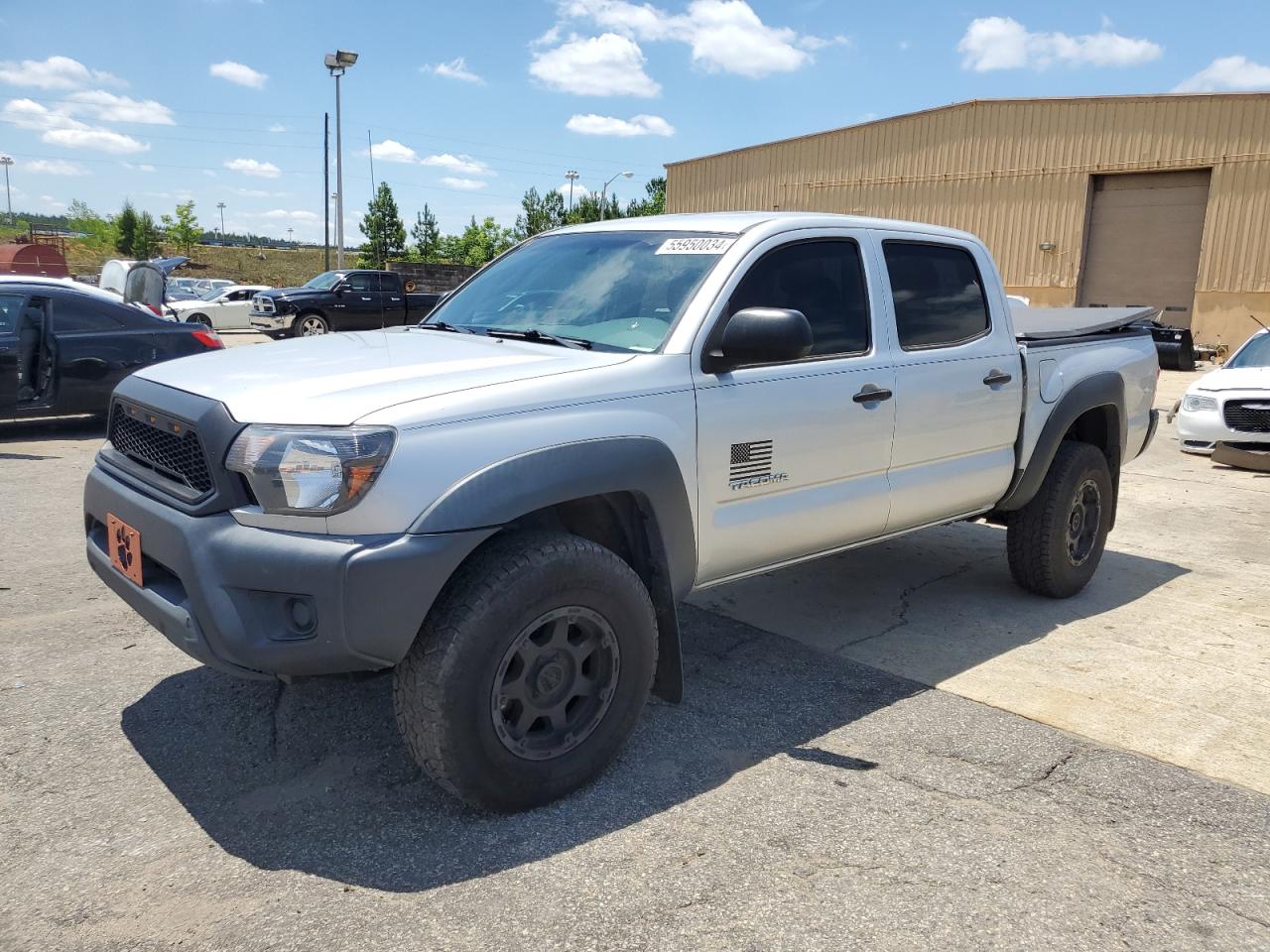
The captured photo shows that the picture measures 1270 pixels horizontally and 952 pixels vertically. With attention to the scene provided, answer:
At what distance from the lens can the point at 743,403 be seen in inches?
138

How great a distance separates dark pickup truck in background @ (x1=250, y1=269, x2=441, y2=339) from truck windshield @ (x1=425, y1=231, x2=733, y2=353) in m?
16.3

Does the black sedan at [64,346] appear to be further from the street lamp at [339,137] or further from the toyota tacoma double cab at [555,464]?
the street lamp at [339,137]

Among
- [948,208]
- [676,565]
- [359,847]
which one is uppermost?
[948,208]

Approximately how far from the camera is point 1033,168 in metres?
29.0

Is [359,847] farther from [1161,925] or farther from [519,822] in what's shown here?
[1161,925]

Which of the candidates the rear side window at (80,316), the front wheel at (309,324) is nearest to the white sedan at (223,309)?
the front wheel at (309,324)

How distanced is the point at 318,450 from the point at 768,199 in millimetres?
34394

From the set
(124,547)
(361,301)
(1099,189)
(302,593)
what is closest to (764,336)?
(302,593)

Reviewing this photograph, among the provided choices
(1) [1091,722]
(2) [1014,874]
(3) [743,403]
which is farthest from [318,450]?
(1) [1091,722]

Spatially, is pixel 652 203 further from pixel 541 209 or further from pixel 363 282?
pixel 363 282

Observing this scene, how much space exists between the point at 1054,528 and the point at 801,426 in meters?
2.13

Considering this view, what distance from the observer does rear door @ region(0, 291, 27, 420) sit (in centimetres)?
872

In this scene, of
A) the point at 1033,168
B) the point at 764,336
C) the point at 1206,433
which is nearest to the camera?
the point at 764,336

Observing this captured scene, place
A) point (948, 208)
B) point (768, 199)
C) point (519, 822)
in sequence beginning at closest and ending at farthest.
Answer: point (519, 822), point (948, 208), point (768, 199)
